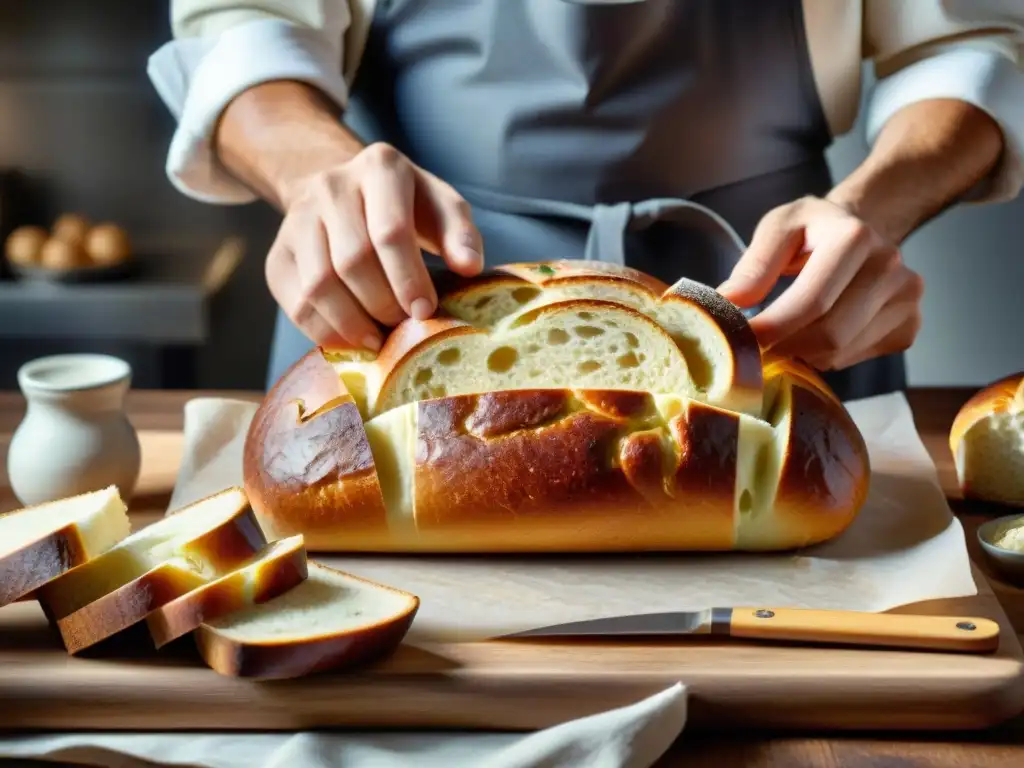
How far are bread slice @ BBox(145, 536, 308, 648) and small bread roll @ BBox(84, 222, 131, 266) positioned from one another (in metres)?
2.10

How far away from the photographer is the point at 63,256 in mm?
2941

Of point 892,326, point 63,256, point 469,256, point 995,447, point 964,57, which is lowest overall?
point 63,256

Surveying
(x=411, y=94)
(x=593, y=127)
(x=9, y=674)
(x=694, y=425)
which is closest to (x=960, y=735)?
(x=694, y=425)

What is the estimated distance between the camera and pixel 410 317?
4.14 ft

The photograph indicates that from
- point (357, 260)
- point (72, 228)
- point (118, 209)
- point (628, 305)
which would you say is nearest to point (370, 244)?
point (357, 260)

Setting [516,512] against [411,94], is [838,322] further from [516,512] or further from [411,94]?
[411,94]

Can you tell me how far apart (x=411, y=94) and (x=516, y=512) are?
729 millimetres

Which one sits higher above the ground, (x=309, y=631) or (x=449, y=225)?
(x=449, y=225)

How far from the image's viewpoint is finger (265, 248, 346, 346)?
1278mm

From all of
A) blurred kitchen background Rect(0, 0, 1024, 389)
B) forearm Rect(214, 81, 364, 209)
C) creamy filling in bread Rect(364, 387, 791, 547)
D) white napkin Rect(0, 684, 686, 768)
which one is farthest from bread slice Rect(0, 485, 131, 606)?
blurred kitchen background Rect(0, 0, 1024, 389)

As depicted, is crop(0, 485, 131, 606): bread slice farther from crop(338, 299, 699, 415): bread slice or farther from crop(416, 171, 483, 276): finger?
crop(416, 171, 483, 276): finger

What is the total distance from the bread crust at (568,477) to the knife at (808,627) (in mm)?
161

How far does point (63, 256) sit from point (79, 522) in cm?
206

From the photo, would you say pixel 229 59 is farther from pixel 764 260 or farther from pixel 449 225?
pixel 764 260
